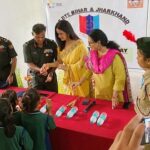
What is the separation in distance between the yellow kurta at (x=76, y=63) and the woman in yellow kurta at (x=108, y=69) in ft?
0.84

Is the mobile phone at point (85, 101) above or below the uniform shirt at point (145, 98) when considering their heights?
below

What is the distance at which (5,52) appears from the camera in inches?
107

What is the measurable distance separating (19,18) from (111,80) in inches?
85.8

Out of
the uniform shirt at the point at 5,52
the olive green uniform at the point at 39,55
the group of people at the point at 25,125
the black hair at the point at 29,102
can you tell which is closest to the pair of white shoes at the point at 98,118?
the group of people at the point at 25,125

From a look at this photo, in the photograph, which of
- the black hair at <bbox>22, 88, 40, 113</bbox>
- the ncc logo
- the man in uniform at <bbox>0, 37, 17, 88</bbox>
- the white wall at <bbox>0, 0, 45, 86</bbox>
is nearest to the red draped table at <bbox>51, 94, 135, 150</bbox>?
the black hair at <bbox>22, 88, 40, 113</bbox>

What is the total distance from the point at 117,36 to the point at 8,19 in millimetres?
1682

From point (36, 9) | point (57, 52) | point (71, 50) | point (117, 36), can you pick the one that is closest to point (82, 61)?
point (71, 50)

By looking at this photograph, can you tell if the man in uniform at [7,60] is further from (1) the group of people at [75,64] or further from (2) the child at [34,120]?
(2) the child at [34,120]

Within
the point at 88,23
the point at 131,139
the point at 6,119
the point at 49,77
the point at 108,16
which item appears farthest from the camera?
the point at 88,23

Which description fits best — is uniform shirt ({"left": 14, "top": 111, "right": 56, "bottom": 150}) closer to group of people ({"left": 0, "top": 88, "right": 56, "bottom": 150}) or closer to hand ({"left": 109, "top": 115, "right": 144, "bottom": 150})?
group of people ({"left": 0, "top": 88, "right": 56, "bottom": 150})

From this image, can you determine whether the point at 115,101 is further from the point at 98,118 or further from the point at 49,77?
the point at 49,77

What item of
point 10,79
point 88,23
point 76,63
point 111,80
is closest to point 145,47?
point 111,80

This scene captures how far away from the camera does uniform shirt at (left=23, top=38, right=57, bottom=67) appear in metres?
2.62

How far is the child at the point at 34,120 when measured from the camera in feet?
5.16
